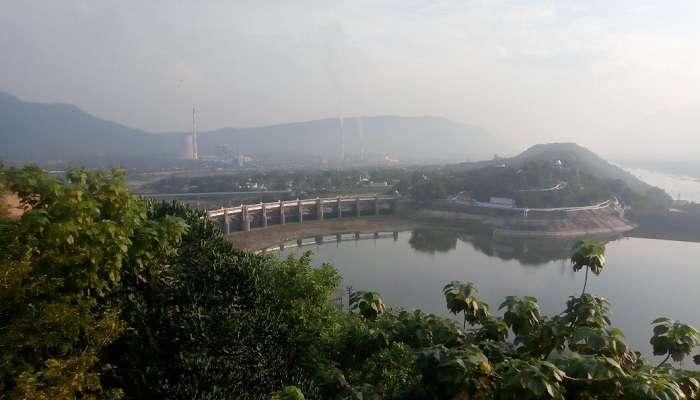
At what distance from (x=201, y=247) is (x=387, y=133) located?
198 meters

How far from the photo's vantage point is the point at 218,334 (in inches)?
130

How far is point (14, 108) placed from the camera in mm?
112812

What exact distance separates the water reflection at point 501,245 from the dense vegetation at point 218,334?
18.3 meters

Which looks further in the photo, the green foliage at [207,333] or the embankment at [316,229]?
the embankment at [316,229]

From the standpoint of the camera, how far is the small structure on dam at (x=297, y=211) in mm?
26109

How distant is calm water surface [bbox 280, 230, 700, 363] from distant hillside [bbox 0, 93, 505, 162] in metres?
40.6

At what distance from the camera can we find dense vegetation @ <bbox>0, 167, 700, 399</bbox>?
181cm

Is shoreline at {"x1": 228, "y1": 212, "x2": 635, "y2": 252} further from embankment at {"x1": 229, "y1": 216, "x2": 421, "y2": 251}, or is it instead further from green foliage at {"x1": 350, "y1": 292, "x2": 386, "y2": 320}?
green foliage at {"x1": 350, "y1": 292, "x2": 386, "y2": 320}

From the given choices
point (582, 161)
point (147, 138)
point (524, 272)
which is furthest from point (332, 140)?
point (524, 272)

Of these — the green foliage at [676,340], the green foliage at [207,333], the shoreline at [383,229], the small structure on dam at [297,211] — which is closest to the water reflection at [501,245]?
the shoreline at [383,229]

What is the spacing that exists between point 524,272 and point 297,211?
51.0 ft

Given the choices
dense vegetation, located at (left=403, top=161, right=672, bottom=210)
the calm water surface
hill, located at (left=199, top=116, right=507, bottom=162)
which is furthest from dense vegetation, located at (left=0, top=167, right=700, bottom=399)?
hill, located at (left=199, top=116, right=507, bottom=162)

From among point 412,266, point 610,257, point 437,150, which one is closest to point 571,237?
point 610,257

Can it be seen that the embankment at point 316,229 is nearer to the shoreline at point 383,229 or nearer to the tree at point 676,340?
the shoreline at point 383,229
